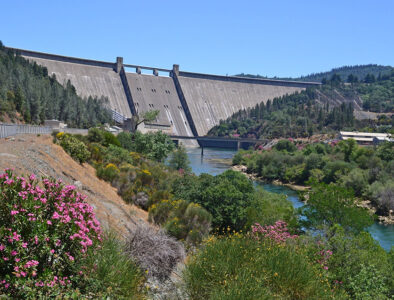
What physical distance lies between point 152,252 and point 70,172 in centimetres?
1018

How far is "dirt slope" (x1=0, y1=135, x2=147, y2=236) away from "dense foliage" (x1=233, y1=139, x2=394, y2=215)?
39.0 m

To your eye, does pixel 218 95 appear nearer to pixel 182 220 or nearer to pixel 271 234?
pixel 182 220

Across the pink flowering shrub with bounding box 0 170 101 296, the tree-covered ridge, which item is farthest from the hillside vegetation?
the tree-covered ridge

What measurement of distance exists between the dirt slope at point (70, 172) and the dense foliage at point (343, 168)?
128 ft

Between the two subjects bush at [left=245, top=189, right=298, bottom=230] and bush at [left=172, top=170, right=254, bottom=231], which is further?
bush at [left=245, top=189, right=298, bottom=230]

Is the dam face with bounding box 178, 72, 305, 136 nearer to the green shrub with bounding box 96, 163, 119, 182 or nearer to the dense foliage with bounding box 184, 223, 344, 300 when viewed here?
the green shrub with bounding box 96, 163, 119, 182

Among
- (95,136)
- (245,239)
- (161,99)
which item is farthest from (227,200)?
(161,99)

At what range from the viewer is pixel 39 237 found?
704 cm

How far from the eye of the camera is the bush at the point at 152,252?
1132 cm

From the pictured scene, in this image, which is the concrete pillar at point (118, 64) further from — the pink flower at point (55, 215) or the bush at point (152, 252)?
the pink flower at point (55, 215)

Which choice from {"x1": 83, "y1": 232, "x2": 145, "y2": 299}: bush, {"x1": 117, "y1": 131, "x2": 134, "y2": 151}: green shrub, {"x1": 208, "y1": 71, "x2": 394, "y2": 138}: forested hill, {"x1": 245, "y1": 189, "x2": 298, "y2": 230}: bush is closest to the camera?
{"x1": 83, "y1": 232, "x2": 145, "y2": 299}: bush

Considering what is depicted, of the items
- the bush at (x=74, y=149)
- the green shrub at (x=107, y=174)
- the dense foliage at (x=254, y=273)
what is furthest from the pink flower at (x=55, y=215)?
the bush at (x=74, y=149)

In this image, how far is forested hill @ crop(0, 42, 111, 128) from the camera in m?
68.4

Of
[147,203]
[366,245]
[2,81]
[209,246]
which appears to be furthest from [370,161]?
[209,246]
